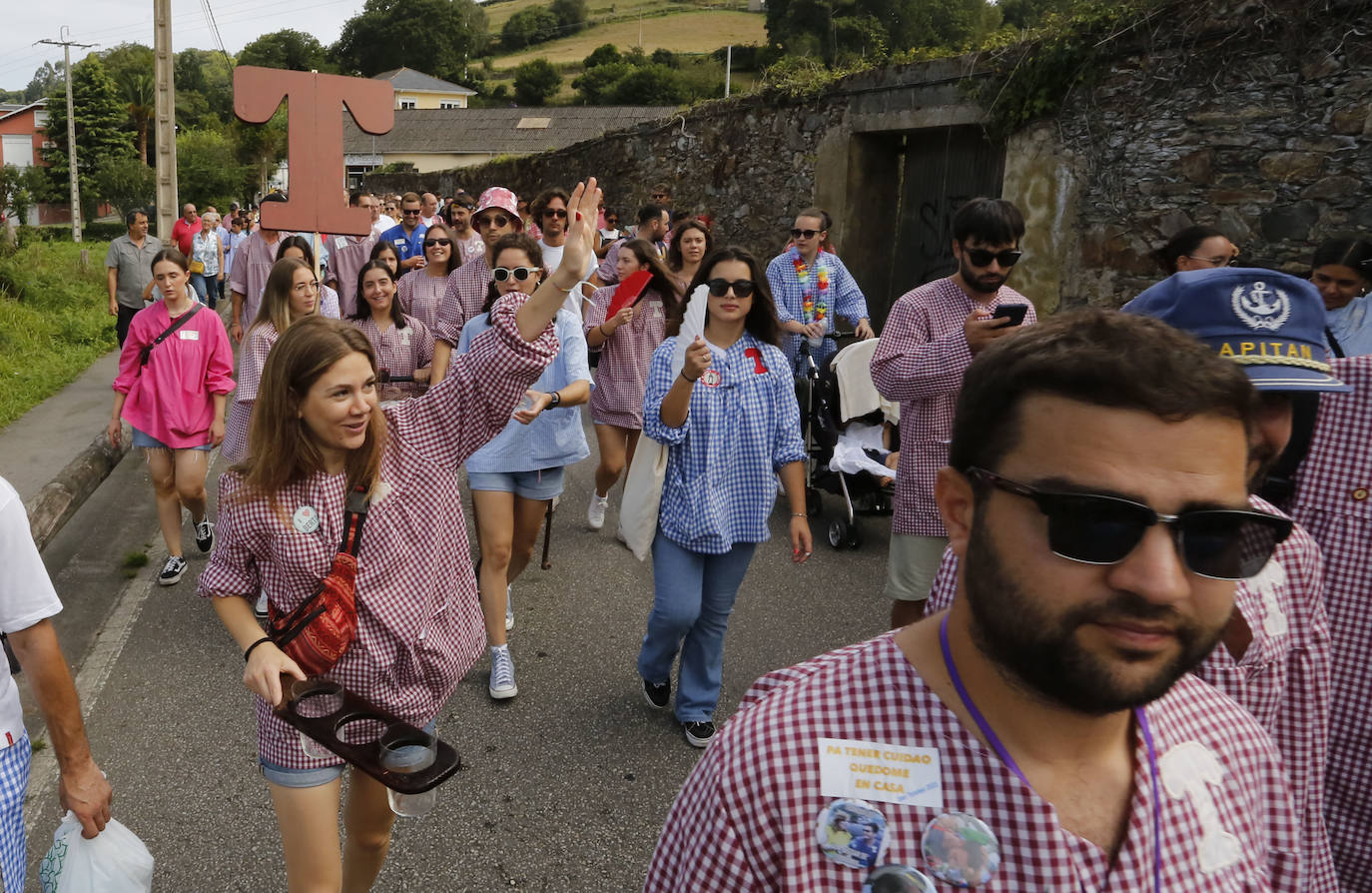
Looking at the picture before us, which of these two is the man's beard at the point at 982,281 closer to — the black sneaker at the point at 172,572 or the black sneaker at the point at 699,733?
the black sneaker at the point at 699,733

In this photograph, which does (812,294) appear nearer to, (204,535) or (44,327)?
(204,535)

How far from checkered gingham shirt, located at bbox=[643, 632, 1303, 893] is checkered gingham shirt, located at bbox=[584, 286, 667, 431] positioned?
535 centimetres

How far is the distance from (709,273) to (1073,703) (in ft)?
10.1

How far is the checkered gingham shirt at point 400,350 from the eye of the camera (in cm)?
580

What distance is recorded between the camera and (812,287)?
7938 mm

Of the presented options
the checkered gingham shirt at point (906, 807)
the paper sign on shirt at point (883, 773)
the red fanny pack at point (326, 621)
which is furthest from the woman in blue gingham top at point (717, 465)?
the paper sign on shirt at point (883, 773)

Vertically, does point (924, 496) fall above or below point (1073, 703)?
below

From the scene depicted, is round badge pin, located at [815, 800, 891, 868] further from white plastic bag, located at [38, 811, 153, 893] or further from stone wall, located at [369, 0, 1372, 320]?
stone wall, located at [369, 0, 1372, 320]

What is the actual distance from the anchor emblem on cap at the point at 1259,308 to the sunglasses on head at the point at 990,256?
1938 millimetres

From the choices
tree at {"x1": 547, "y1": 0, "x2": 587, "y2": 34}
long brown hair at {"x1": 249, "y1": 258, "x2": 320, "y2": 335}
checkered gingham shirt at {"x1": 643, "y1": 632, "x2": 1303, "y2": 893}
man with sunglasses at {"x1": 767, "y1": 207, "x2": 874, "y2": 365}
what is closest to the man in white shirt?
checkered gingham shirt at {"x1": 643, "y1": 632, "x2": 1303, "y2": 893}

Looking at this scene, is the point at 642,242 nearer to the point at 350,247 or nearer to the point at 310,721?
the point at 350,247

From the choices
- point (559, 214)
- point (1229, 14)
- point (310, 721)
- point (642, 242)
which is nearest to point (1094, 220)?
point (1229, 14)

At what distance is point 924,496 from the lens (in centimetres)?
381

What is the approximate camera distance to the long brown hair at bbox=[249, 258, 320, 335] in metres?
5.42
